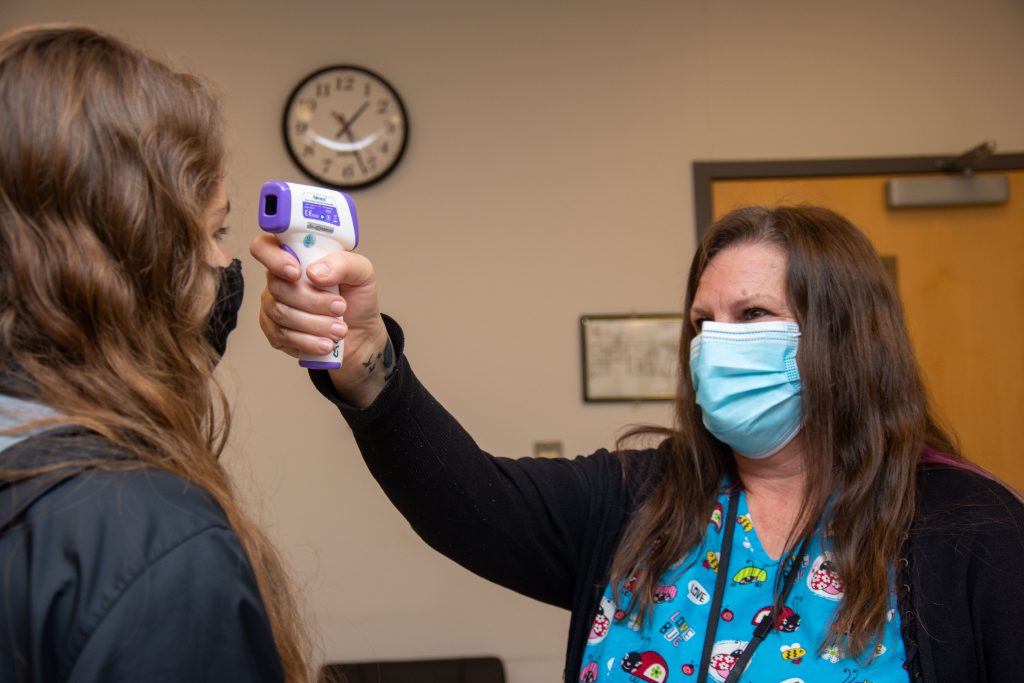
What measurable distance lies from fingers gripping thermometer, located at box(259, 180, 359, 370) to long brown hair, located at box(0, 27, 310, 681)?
7.0 inches

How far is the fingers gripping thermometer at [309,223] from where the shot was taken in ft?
3.04

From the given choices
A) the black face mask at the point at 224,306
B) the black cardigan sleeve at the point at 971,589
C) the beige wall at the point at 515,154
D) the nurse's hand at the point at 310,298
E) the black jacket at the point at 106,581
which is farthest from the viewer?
the beige wall at the point at 515,154

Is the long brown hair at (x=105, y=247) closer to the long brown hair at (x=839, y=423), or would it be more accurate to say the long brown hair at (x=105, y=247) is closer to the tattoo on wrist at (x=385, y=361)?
the tattoo on wrist at (x=385, y=361)

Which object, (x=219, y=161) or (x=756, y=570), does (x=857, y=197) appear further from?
(x=219, y=161)

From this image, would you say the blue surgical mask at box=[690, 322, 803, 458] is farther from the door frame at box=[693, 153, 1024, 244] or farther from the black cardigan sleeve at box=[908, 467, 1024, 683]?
the door frame at box=[693, 153, 1024, 244]

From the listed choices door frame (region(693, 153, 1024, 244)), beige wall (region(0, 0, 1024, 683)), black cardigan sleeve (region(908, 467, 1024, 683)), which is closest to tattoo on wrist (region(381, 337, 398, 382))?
black cardigan sleeve (region(908, 467, 1024, 683))

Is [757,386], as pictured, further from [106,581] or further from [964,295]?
[964,295]

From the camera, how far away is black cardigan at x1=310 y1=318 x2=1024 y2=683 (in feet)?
3.72

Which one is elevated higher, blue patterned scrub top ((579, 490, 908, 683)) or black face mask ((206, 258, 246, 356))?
black face mask ((206, 258, 246, 356))

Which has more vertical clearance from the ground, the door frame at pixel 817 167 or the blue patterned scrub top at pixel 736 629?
the door frame at pixel 817 167

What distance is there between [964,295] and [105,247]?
2.86 metres

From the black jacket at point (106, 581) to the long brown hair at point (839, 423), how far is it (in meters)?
0.78

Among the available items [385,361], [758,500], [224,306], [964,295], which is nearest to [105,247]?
[224,306]

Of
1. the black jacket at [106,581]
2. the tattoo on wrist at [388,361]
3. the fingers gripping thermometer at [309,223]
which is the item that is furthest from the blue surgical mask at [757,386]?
the black jacket at [106,581]
